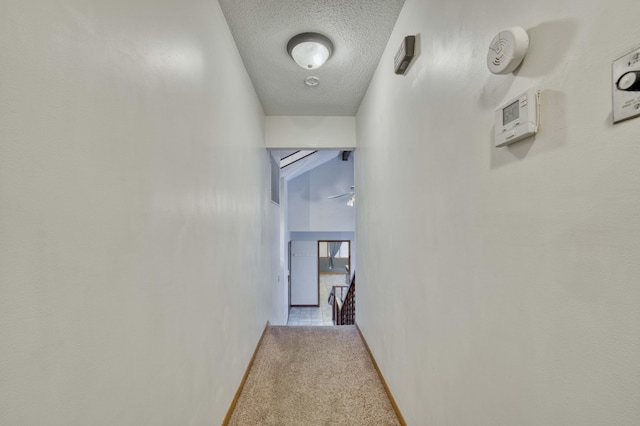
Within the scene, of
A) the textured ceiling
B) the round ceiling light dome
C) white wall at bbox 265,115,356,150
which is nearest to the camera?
the textured ceiling

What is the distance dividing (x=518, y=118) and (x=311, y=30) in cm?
178

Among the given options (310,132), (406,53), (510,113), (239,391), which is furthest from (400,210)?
(310,132)

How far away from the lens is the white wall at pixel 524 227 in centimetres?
56

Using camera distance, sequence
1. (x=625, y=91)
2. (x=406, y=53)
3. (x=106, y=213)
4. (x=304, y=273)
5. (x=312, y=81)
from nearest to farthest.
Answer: (x=625, y=91) → (x=106, y=213) → (x=406, y=53) → (x=312, y=81) → (x=304, y=273)

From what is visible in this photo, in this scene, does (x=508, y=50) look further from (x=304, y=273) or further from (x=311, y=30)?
(x=304, y=273)

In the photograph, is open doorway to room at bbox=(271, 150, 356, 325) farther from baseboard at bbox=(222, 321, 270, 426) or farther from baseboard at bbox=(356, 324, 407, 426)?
baseboard at bbox=(222, 321, 270, 426)

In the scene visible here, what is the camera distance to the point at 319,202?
7.93m

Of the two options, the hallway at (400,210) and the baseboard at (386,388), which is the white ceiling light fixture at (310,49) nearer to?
the hallway at (400,210)

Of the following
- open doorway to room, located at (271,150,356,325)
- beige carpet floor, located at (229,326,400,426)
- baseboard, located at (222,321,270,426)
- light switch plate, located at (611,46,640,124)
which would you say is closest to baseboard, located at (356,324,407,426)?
beige carpet floor, located at (229,326,400,426)

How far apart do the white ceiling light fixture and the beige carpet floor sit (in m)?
2.61

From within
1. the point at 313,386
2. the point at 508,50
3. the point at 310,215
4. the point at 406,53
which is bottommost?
the point at 313,386

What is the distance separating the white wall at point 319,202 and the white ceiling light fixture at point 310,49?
564 centimetres

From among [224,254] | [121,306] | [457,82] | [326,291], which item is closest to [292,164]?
[224,254]

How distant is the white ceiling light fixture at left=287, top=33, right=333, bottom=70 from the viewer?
2119 millimetres
